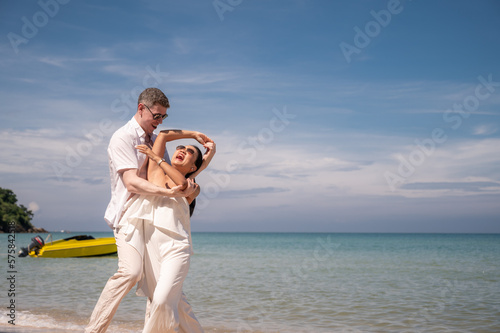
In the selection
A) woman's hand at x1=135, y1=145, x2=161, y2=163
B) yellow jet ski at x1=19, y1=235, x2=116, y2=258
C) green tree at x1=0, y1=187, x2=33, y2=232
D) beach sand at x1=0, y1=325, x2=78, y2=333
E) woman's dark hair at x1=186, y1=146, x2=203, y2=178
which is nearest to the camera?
woman's hand at x1=135, y1=145, x2=161, y2=163

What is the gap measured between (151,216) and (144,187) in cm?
29

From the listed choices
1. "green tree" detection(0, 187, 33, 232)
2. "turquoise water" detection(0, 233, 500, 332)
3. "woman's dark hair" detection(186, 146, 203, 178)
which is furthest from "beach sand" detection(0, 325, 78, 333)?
"green tree" detection(0, 187, 33, 232)

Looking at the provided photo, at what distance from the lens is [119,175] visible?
3965 millimetres

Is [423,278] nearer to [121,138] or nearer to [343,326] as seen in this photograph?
[343,326]

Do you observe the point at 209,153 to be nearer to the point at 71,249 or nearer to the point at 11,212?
the point at 71,249

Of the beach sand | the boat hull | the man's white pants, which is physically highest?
the man's white pants

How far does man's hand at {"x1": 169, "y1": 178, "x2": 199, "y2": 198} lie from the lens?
3.77 metres

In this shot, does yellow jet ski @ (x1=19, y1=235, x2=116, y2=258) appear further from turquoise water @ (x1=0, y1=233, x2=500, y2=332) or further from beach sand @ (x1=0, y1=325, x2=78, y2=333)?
beach sand @ (x1=0, y1=325, x2=78, y2=333)

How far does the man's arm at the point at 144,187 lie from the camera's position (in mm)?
3727

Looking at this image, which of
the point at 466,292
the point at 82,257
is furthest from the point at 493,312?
the point at 82,257

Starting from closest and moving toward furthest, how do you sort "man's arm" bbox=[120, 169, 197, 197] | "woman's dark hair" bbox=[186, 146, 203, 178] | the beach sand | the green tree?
"man's arm" bbox=[120, 169, 197, 197] < "woman's dark hair" bbox=[186, 146, 203, 178] < the beach sand < the green tree

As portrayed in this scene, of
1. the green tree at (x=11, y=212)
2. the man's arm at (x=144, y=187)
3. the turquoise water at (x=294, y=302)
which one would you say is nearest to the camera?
the man's arm at (x=144, y=187)

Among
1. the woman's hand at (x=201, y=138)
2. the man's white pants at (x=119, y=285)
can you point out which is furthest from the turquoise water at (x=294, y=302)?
the woman's hand at (x=201, y=138)

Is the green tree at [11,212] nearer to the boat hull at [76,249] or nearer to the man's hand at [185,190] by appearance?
the boat hull at [76,249]
